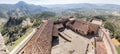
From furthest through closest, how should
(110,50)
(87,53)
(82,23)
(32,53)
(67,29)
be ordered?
(67,29), (82,23), (110,50), (87,53), (32,53)

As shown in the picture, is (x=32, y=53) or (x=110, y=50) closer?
(x=32, y=53)

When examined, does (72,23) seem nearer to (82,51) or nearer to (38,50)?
(82,51)

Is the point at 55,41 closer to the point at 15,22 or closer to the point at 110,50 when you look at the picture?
the point at 110,50

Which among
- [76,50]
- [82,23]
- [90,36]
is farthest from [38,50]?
[82,23]

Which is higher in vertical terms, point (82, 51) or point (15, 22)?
point (82, 51)

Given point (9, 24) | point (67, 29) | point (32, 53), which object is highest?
point (32, 53)

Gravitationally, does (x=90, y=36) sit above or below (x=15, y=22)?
above

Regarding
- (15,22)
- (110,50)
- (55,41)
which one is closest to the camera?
(110,50)

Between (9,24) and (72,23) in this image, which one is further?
(9,24)

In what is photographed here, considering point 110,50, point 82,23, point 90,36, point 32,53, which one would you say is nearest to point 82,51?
point 110,50
